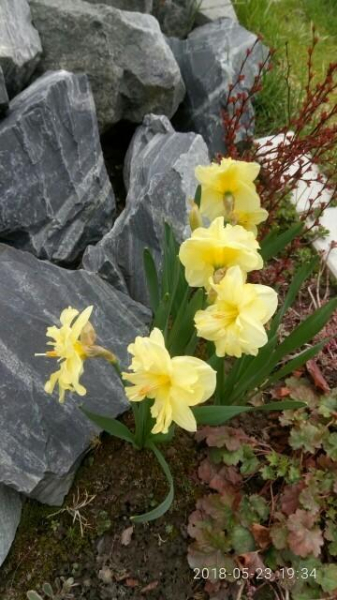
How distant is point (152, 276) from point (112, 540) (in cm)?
85

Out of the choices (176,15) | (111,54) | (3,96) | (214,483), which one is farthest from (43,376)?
(176,15)

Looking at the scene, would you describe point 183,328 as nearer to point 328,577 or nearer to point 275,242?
point 275,242

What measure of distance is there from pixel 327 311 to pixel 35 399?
930 millimetres

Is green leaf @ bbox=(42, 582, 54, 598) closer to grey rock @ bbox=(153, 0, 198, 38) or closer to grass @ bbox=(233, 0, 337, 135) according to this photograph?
grass @ bbox=(233, 0, 337, 135)

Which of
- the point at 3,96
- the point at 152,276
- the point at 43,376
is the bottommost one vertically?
the point at 43,376

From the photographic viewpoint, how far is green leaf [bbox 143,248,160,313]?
178 centimetres

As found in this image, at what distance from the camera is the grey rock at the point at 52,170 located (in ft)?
7.52

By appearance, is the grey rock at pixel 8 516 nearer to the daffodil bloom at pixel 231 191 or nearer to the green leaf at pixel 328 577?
the green leaf at pixel 328 577

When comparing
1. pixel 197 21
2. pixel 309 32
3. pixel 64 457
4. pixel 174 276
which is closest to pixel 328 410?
pixel 174 276

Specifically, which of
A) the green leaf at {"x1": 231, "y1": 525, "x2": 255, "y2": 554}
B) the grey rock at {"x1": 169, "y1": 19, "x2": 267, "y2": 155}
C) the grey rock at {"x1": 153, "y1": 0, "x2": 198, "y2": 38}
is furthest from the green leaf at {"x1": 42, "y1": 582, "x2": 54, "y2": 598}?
the grey rock at {"x1": 153, "y1": 0, "x2": 198, "y2": 38}

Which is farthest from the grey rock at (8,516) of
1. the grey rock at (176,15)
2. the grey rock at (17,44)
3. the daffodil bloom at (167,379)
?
the grey rock at (176,15)

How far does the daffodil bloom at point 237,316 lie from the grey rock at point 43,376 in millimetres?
768

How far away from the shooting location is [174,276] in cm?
181

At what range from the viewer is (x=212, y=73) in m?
3.21
